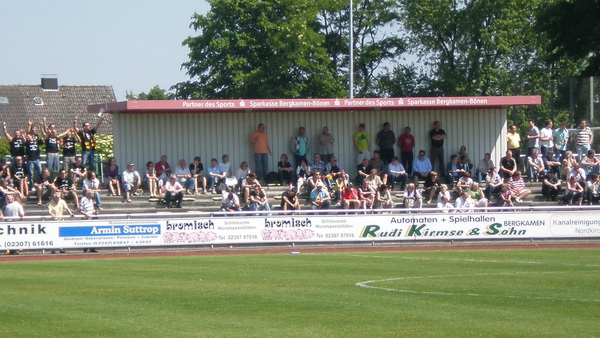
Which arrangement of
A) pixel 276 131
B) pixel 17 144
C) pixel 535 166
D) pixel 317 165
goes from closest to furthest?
1. pixel 17 144
2. pixel 317 165
3. pixel 535 166
4. pixel 276 131

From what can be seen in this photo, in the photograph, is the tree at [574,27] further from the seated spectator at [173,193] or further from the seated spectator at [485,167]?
the seated spectator at [173,193]

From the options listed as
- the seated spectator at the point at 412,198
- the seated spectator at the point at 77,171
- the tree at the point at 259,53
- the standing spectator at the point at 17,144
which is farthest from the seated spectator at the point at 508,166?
the tree at the point at 259,53

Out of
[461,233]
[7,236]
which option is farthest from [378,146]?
[7,236]

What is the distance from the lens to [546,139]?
3212 centimetres

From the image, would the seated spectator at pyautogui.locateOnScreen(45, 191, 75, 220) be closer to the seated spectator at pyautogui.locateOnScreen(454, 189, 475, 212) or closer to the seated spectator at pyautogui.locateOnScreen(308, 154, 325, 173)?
the seated spectator at pyautogui.locateOnScreen(308, 154, 325, 173)

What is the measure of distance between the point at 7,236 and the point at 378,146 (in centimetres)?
1366

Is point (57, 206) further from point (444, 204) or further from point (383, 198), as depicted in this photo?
point (444, 204)

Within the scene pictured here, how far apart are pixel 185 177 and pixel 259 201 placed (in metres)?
3.42

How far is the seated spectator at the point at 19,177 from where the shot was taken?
28.7 m

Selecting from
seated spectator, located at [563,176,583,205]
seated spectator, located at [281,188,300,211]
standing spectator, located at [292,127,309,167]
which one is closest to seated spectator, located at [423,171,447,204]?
seated spectator, located at [563,176,583,205]

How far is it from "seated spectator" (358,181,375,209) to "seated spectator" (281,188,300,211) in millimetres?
2094

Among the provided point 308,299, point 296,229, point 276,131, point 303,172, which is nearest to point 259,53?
point 276,131

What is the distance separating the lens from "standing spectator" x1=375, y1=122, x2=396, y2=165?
31938 millimetres

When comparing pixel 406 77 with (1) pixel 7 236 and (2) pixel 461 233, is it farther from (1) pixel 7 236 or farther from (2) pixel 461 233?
(1) pixel 7 236
